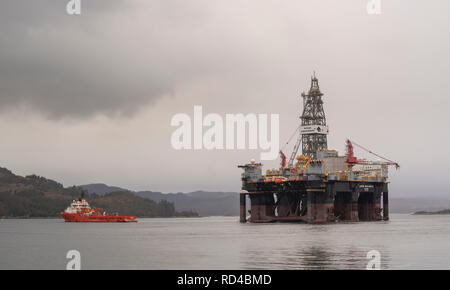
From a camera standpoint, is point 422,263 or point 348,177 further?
point 348,177

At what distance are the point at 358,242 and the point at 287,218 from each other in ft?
171

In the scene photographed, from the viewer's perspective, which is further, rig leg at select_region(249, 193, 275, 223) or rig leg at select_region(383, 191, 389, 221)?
rig leg at select_region(383, 191, 389, 221)

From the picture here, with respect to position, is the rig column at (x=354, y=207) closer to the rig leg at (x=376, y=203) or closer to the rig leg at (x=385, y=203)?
the rig leg at (x=376, y=203)

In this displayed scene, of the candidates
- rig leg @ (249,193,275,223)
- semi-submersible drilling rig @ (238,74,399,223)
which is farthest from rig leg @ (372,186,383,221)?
rig leg @ (249,193,275,223)

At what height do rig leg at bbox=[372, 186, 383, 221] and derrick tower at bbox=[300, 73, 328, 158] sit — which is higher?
derrick tower at bbox=[300, 73, 328, 158]

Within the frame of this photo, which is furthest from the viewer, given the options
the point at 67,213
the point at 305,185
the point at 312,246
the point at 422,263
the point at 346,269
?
the point at 67,213

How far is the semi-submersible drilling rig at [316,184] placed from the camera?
4087 inches

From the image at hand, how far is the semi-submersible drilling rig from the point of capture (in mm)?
103812

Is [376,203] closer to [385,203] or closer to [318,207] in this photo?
[385,203]

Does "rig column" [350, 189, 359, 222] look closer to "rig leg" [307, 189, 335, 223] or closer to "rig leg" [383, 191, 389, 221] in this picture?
"rig leg" [307, 189, 335, 223]

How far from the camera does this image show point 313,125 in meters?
119
